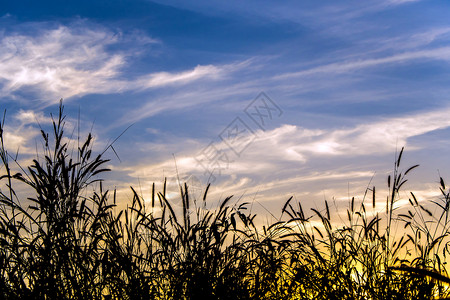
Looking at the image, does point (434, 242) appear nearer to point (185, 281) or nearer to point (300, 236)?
point (300, 236)

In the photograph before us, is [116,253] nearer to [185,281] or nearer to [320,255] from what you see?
[185,281]

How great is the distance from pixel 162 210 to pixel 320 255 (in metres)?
1.27

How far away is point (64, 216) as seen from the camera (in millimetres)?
2971

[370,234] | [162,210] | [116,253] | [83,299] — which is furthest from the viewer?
[370,234]

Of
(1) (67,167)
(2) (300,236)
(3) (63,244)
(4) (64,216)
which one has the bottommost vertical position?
(2) (300,236)

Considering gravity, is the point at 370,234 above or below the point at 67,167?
below

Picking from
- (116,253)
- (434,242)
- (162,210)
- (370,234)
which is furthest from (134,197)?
(434,242)

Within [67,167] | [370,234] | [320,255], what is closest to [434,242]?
[370,234]

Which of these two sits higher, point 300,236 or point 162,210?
point 162,210

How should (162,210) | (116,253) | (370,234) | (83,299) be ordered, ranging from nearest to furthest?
(83,299) → (116,253) → (162,210) → (370,234)

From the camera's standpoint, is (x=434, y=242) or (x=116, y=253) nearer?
(x=116, y=253)

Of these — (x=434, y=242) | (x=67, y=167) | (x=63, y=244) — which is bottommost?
(x=434, y=242)

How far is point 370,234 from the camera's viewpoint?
11.8ft

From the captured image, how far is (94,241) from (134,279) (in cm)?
Answer: 38
